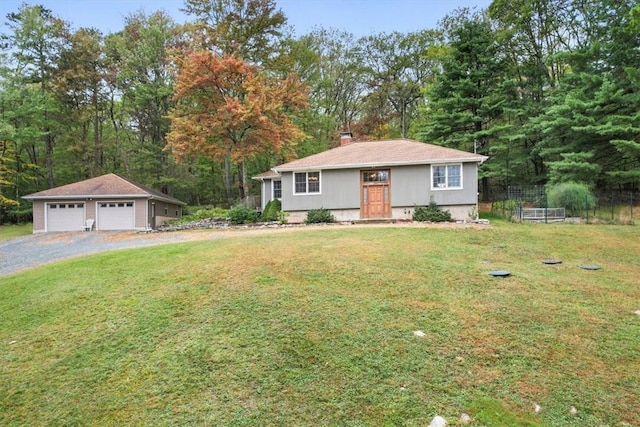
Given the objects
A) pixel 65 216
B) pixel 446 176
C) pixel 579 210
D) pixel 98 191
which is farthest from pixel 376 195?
pixel 65 216

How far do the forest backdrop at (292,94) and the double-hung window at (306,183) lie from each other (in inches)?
188

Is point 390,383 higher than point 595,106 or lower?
lower

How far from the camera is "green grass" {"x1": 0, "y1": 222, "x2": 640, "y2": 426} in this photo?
2932 millimetres

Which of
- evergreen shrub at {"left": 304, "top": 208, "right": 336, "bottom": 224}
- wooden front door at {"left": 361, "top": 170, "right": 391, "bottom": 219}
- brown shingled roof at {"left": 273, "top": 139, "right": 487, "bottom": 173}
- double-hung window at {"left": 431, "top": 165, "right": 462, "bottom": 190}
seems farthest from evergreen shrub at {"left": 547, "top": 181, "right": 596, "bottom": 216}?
evergreen shrub at {"left": 304, "top": 208, "right": 336, "bottom": 224}

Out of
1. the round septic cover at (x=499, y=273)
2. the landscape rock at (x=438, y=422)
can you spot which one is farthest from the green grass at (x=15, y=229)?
the landscape rock at (x=438, y=422)

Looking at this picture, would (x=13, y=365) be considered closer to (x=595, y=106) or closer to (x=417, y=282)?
(x=417, y=282)

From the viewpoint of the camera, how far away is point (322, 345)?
386 cm

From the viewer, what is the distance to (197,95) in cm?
2100

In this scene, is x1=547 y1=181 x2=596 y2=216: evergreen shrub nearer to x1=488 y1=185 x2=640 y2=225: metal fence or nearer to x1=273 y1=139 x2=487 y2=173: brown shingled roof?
x1=488 y1=185 x2=640 y2=225: metal fence

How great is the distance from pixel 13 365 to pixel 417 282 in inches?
216

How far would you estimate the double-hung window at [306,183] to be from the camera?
16.6m

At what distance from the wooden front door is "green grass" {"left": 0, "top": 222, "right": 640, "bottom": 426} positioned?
8.88 meters

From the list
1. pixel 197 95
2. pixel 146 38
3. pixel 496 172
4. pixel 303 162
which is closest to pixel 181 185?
pixel 197 95

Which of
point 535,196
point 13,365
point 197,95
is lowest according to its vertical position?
point 13,365
